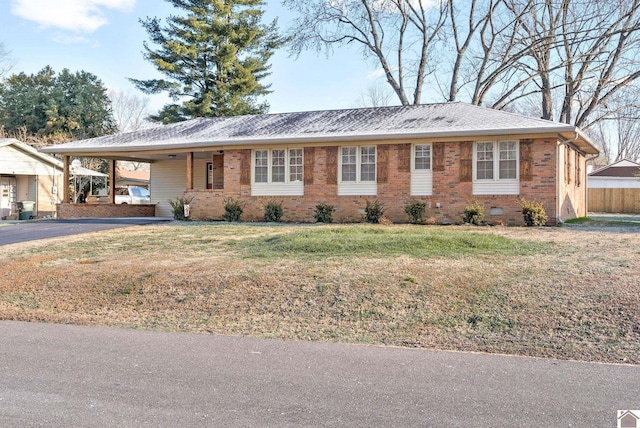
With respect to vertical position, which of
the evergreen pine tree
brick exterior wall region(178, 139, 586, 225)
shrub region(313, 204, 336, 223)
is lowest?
shrub region(313, 204, 336, 223)

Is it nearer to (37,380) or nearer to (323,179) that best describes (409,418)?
(37,380)

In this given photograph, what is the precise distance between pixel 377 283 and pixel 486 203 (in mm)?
10042

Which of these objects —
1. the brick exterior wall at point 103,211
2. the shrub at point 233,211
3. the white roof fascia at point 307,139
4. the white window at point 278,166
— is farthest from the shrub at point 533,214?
the brick exterior wall at point 103,211

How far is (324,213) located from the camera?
19438 mm

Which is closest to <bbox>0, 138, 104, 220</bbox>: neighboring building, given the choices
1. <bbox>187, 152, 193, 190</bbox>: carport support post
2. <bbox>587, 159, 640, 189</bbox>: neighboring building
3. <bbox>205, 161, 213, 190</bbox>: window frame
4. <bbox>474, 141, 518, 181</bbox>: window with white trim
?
<bbox>205, 161, 213, 190</bbox>: window frame

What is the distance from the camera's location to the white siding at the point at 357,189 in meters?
19.3

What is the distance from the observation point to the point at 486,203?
1798 cm

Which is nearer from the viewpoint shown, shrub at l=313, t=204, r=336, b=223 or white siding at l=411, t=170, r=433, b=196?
white siding at l=411, t=170, r=433, b=196

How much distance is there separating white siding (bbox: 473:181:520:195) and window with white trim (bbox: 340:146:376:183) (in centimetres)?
338

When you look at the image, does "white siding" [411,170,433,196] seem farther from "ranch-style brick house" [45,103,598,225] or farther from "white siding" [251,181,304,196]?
"white siding" [251,181,304,196]

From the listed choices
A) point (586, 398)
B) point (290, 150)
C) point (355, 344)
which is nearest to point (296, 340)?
point (355, 344)

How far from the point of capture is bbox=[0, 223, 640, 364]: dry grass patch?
23.7ft

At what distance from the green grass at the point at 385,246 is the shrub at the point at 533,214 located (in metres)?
4.83

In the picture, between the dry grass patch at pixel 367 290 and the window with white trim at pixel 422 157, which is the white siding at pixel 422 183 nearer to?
the window with white trim at pixel 422 157
